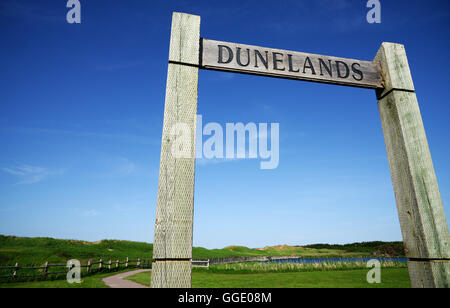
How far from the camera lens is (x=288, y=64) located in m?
2.54

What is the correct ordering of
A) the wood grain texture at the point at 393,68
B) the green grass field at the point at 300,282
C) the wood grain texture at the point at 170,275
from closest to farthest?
the wood grain texture at the point at 170,275 < the wood grain texture at the point at 393,68 < the green grass field at the point at 300,282

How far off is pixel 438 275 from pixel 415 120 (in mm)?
1512

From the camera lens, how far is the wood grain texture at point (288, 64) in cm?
240

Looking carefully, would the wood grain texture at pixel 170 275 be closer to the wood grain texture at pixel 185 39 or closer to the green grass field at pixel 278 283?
the wood grain texture at pixel 185 39

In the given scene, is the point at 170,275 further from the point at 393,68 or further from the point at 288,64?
the point at 393,68

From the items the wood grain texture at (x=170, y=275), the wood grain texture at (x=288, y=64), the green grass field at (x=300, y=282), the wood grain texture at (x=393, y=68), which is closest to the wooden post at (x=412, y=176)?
the wood grain texture at (x=393, y=68)

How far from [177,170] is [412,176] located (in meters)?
2.28

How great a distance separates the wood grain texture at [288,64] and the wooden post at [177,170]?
223 millimetres

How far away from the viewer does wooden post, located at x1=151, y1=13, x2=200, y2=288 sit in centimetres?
176

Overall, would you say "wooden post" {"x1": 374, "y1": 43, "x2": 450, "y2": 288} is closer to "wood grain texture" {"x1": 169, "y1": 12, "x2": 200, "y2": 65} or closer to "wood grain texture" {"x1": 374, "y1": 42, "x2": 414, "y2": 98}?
"wood grain texture" {"x1": 374, "y1": 42, "x2": 414, "y2": 98}

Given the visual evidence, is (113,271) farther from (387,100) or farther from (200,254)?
(200,254)

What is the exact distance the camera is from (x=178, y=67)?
220cm

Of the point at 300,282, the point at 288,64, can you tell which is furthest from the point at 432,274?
the point at 300,282
